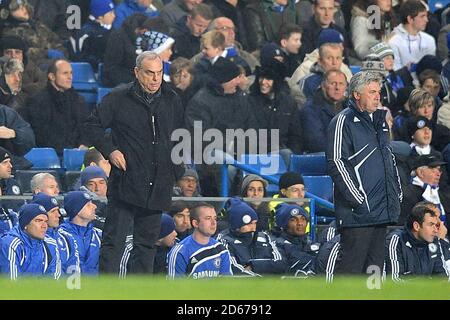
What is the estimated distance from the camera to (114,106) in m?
14.0

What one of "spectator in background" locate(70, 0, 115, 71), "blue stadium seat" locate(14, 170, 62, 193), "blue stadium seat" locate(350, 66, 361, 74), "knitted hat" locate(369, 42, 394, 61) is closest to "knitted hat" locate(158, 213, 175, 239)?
"blue stadium seat" locate(14, 170, 62, 193)

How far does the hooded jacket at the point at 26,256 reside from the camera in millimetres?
13898

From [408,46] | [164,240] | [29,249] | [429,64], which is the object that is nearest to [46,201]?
[29,249]

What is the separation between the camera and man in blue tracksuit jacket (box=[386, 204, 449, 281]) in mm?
14547

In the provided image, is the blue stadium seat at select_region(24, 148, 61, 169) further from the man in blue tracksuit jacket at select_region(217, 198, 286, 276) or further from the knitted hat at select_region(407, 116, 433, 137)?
the knitted hat at select_region(407, 116, 433, 137)

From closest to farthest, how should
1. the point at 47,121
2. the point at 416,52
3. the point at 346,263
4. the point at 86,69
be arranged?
the point at 346,263 → the point at 47,121 → the point at 86,69 → the point at 416,52

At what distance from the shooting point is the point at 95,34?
59.4ft

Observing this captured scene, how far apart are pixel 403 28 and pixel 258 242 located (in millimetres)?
5280

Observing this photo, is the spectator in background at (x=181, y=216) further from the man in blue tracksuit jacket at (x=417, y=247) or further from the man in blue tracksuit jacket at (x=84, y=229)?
the man in blue tracksuit jacket at (x=417, y=247)

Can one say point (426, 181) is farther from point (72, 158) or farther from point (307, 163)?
point (72, 158)

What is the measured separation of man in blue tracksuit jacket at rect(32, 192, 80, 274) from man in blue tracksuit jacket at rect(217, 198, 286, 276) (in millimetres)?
1234

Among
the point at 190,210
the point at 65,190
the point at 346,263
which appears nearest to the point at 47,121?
the point at 65,190

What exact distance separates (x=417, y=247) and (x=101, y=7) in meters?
5.05
